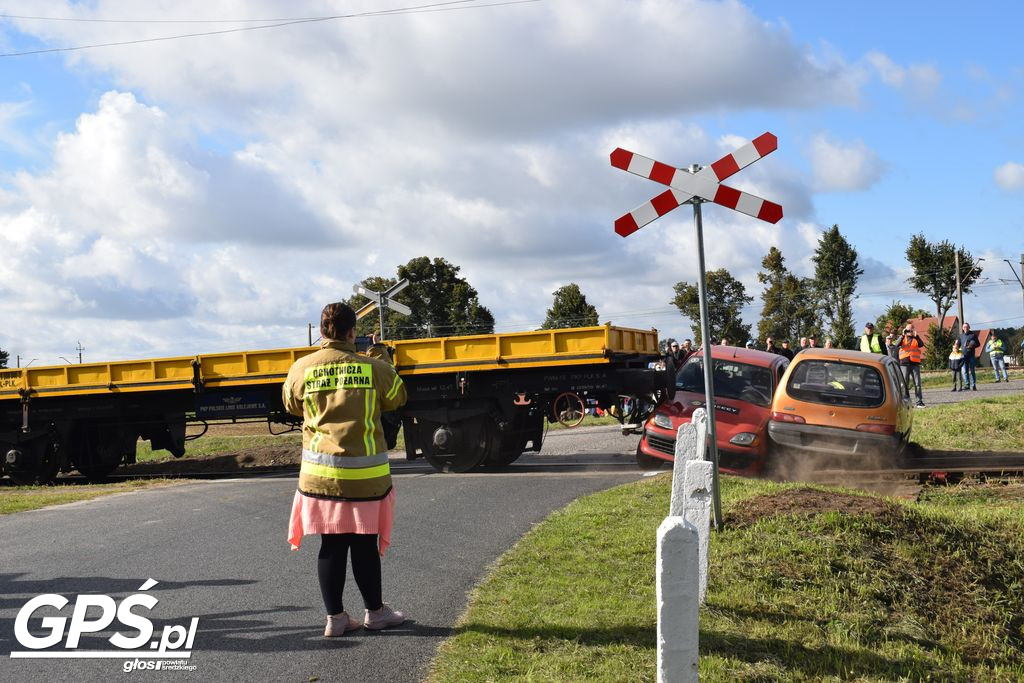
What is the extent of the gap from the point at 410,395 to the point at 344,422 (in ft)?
32.8

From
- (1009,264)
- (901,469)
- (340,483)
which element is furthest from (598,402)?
(1009,264)

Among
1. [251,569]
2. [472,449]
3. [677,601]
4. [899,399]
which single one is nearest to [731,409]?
[899,399]

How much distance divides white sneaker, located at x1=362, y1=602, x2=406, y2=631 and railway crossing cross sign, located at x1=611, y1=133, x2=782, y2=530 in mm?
2490

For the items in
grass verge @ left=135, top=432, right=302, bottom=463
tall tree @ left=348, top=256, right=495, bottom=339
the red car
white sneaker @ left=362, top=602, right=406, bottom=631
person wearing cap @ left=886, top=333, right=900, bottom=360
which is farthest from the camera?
tall tree @ left=348, top=256, right=495, bottom=339

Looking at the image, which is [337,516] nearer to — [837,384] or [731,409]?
[731,409]

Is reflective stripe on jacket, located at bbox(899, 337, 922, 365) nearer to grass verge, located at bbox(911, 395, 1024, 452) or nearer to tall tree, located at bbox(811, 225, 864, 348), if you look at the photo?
grass verge, located at bbox(911, 395, 1024, 452)

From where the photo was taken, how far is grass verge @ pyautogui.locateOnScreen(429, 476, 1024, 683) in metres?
5.40

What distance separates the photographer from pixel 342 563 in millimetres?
5707

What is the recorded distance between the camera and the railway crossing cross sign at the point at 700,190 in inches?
281

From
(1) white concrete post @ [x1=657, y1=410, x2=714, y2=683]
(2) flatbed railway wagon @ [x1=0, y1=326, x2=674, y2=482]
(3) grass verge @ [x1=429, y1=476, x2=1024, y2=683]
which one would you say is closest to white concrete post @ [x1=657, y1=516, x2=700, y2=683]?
(1) white concrete post @ [x1=657, y1=410, x2=714, y2=683]

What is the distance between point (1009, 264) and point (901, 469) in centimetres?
5047

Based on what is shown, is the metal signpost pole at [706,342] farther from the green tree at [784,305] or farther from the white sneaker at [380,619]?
the green tree at [784,305]

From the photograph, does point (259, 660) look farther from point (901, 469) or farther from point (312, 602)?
point (901, 469)

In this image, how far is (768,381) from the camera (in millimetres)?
13812
